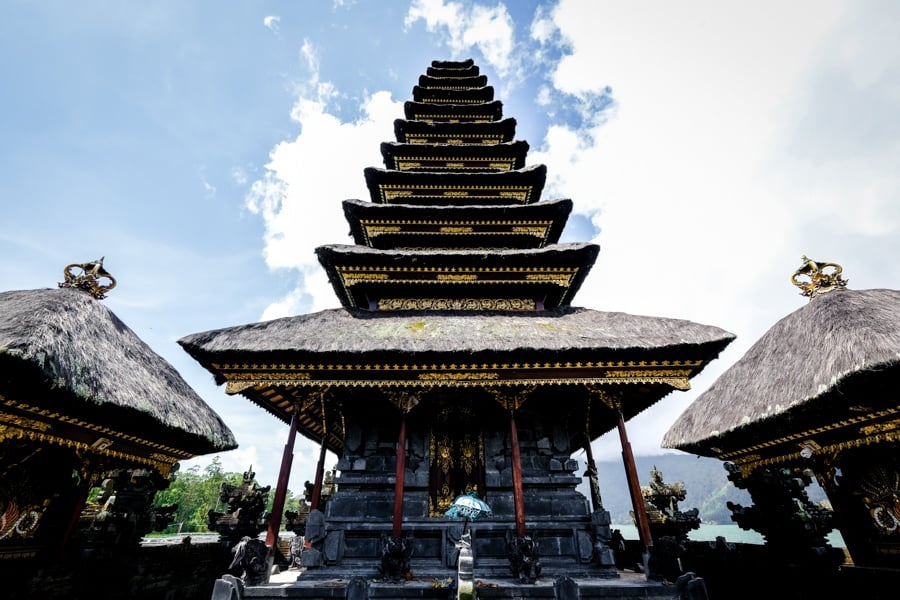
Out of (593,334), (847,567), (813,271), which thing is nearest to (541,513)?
(593,334)

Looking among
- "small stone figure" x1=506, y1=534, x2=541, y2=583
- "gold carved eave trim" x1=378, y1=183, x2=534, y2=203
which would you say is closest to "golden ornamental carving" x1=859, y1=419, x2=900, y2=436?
"small stone figure" x1=506, y1=534, x2=541, y2=583

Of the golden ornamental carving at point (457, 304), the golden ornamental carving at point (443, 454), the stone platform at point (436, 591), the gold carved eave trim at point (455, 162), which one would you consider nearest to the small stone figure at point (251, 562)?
the stone platform at point (436, 591)

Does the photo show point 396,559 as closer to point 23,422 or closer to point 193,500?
A: point 23,422

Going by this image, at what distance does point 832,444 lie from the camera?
7289 millimetres

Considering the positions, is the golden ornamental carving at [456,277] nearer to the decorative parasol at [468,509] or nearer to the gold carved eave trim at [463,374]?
the gold carved eave trim at [463,374]

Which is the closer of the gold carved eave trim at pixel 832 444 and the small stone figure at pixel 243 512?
the gold carved eave trim at pixel 832 444

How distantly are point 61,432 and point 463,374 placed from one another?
7705 mm

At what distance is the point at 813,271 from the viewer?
928 cm

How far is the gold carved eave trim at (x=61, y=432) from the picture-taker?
21.3ft

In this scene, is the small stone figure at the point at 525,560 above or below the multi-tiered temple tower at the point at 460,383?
below

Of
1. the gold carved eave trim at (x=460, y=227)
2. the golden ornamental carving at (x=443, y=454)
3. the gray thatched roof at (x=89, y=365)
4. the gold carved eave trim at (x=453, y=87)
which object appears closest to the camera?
the gray thatched roof at (x=89, y=365)

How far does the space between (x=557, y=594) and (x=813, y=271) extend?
891 cm

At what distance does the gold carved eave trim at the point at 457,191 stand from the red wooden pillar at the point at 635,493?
34.3 feet

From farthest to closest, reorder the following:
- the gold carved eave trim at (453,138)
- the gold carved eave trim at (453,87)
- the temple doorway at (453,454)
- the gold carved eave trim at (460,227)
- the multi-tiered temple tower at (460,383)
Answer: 1. the gold carved eave trim at (453,87)
2. the gold carved eave trim at (453,138)
3. the gold carved eave trim at (460,227)
4. the temple doorway at (453,454)
5. the multi-tiered temple tower at (460,383)
